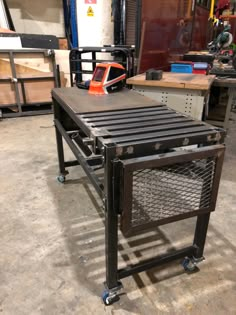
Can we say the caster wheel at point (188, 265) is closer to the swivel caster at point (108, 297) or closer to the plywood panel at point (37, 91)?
the swivel caster at point (108, 297)

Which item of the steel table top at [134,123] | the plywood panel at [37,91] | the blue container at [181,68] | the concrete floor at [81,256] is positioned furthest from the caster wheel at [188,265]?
the plywood panel at [37,91]

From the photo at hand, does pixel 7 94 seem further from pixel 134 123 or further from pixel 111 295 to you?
pixel 111 295

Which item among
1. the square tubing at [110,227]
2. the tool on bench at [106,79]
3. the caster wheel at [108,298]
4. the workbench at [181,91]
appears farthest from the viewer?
the workbench at [181,91]

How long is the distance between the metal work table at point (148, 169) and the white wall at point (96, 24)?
2.92 m

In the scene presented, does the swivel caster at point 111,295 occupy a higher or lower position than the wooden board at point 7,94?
lower

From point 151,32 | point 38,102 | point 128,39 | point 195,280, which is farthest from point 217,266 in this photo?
point 128,39

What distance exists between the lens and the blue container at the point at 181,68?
236cm

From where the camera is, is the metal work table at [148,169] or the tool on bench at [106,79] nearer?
the metal work table at [148,169]

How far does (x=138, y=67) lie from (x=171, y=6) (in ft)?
2.27

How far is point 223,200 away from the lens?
70.9 inches

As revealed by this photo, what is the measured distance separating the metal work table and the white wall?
2.92 metres

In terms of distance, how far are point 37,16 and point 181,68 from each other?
3.08 m

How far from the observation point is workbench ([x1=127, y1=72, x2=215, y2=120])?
5.71ft

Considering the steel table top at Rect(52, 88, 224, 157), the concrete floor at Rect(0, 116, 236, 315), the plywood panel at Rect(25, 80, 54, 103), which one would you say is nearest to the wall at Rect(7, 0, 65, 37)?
the plywood panel at Rect(25, 80, 54, 103)
